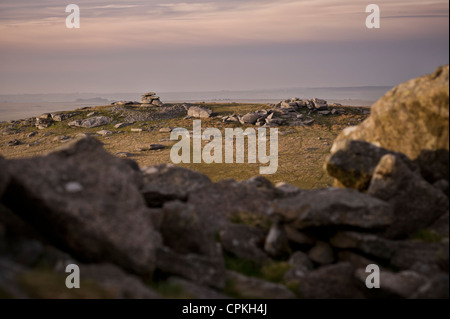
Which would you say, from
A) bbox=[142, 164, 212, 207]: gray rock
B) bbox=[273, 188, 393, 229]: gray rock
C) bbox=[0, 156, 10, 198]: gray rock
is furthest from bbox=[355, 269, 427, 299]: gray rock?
bbox=[0, 156, 10, 198]: gray rock

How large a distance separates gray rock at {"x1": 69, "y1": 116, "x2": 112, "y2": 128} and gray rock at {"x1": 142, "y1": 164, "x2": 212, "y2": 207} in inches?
3677

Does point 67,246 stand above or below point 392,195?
below

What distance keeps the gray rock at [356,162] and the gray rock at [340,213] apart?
9.42 ft

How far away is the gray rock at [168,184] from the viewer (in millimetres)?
14414

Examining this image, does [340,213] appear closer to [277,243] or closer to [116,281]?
[277,243]

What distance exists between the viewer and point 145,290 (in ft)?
30.1

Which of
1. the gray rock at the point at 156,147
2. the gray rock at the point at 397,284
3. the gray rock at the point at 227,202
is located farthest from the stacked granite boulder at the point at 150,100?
the gray rock at the point at 397,284

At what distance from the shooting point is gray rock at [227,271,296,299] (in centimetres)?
1070

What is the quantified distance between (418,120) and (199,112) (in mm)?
95914

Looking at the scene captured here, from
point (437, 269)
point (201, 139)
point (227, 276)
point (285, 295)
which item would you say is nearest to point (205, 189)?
point (227, 276)

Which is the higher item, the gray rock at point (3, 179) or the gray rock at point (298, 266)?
the gray rock at point (3, 179)

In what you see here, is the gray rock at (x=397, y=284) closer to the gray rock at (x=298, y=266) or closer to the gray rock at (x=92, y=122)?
the gray rock at (x=298, y=266)

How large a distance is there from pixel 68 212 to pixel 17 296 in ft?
7.65
